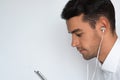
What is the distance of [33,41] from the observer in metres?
1.31

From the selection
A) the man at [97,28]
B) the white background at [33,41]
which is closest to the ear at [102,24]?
the man at [97,28]

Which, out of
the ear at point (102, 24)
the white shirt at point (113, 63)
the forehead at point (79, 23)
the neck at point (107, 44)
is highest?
the forehead at point (79, 23)

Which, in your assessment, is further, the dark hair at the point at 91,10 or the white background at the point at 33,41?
the white background at the point at 33,41

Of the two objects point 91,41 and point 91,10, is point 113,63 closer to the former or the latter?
point 91,41

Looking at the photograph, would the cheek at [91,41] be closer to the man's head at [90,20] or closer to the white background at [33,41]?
the man's head at [90,20]

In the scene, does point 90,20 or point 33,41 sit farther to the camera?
point 33,41

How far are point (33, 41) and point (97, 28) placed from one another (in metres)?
0.39

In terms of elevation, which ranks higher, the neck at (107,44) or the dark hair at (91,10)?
the dark hair at (91,10)

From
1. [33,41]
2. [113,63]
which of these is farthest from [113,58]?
[33,41]

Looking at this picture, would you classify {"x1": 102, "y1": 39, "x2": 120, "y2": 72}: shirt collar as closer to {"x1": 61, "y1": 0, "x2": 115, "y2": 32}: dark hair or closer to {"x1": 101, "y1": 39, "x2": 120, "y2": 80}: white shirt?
{"x1": 101, "y1": 39, "x2": 120, "y2": 80}: white shirt

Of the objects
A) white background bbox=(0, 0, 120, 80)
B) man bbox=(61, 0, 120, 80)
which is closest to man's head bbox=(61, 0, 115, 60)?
man bbox=(61, 0, 120, 80)

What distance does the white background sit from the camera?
4.29 ft

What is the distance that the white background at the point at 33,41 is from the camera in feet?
4.29

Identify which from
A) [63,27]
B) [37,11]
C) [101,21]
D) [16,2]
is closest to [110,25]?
[101,21]
